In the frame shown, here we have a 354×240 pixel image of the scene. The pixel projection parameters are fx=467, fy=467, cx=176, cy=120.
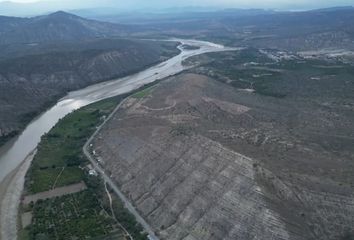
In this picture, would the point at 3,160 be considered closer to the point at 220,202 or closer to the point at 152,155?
the point at 152,155

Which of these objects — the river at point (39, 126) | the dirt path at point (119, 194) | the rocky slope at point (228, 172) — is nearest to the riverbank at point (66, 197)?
the dirt path at point (119, 194)

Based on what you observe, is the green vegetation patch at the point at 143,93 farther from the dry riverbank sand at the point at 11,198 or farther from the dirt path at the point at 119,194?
the dry riverbank sand at the point at 11,198

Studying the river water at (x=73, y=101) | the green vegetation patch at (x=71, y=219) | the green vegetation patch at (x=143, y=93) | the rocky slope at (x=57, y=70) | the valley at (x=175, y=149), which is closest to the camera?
the valley at (x=175, y=149)

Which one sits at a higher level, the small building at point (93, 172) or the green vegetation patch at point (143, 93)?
the small building at point (93, 172)

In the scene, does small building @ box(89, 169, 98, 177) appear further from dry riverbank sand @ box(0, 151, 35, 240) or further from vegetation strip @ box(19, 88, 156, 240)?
dry riverbank sand @ box(0, 151, 35, 240)

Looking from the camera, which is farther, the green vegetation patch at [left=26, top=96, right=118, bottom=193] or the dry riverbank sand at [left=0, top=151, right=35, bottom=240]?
the green vegetation patch at [left=26, top=96, right=118, bottom=193]

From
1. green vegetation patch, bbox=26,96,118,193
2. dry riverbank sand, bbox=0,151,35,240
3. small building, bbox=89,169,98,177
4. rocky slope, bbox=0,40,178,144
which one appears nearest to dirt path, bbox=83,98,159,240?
small building, bbox=89,169,98,177

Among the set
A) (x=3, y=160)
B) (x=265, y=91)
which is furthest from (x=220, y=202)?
(x=265, y=91)
